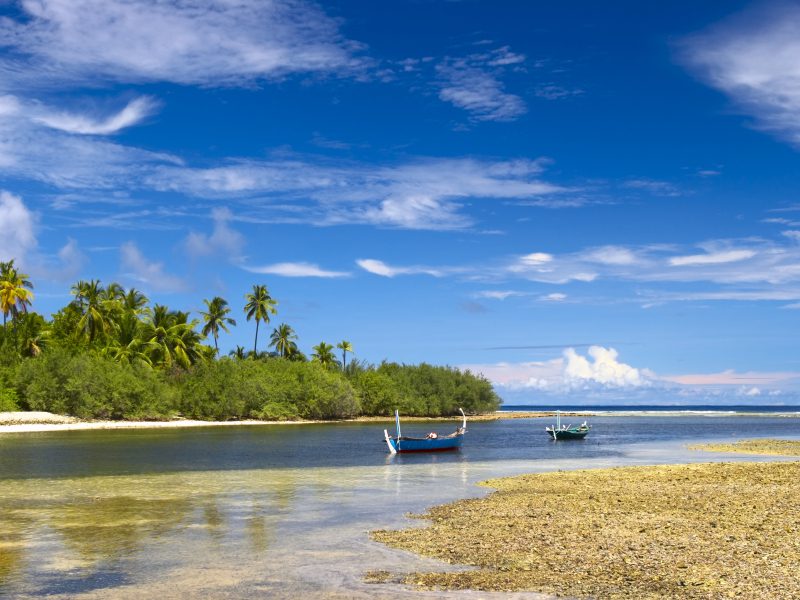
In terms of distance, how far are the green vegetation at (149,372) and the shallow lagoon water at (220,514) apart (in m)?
42.6

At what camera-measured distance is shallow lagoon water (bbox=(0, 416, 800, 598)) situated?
52.9 feet

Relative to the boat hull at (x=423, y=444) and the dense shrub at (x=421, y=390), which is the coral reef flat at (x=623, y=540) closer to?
the boat hull at (x=423, y=444)

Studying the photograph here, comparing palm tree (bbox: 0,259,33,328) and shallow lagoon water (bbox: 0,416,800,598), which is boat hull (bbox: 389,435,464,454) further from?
palm tree (bbox: 0,259,33,328)

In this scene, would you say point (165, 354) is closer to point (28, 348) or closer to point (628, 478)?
point (28, 348)

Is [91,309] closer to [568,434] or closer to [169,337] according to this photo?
[169,337]

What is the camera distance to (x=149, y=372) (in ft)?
341

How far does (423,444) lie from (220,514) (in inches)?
1312

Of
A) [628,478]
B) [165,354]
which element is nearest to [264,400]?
[165,354]

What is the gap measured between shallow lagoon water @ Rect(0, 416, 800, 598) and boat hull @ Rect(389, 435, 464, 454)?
1.35 meters

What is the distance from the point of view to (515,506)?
25.6m

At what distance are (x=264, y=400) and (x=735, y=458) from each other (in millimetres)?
79681

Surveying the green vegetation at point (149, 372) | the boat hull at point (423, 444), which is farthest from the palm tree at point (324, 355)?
the boat hull at point (423, 444)

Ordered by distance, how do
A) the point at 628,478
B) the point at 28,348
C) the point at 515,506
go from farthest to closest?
the point at 28,348
the point at 628,478
the point at 515,506

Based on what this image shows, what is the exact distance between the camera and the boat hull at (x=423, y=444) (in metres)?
57.4
